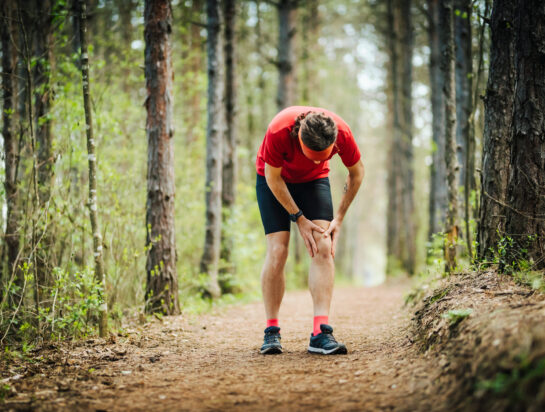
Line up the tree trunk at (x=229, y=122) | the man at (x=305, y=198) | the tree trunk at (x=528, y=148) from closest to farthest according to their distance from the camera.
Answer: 1. the tree trunk at (x=528, y=148)
2. the man at (x=305, y=198)
3. the tree trunk at (x=229, y=122)

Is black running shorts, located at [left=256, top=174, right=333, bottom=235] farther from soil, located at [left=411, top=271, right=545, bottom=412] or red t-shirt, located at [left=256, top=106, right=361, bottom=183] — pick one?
soil, located at [left=411, top=271, right=545, bottom=412]

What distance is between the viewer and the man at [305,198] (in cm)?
340

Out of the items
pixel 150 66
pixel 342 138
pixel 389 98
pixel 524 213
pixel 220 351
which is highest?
pixel 389 98

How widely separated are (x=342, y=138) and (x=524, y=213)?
1.45 metres

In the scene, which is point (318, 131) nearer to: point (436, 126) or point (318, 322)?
point (318, 322)

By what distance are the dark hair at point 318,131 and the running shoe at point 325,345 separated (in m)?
1.44

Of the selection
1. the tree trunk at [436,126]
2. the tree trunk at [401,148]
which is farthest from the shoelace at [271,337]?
the tree trunk at [401,148]

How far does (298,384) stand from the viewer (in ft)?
9.04

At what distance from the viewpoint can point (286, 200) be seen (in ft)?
11.9

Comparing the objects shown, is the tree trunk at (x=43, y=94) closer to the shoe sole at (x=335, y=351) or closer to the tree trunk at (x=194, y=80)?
the shoe sole at (x=335, y=351)

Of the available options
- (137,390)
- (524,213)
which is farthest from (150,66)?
(524,213)

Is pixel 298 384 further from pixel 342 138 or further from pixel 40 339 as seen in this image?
pixel 40 339

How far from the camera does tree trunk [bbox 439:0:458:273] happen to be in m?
5.54

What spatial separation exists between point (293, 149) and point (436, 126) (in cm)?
741
